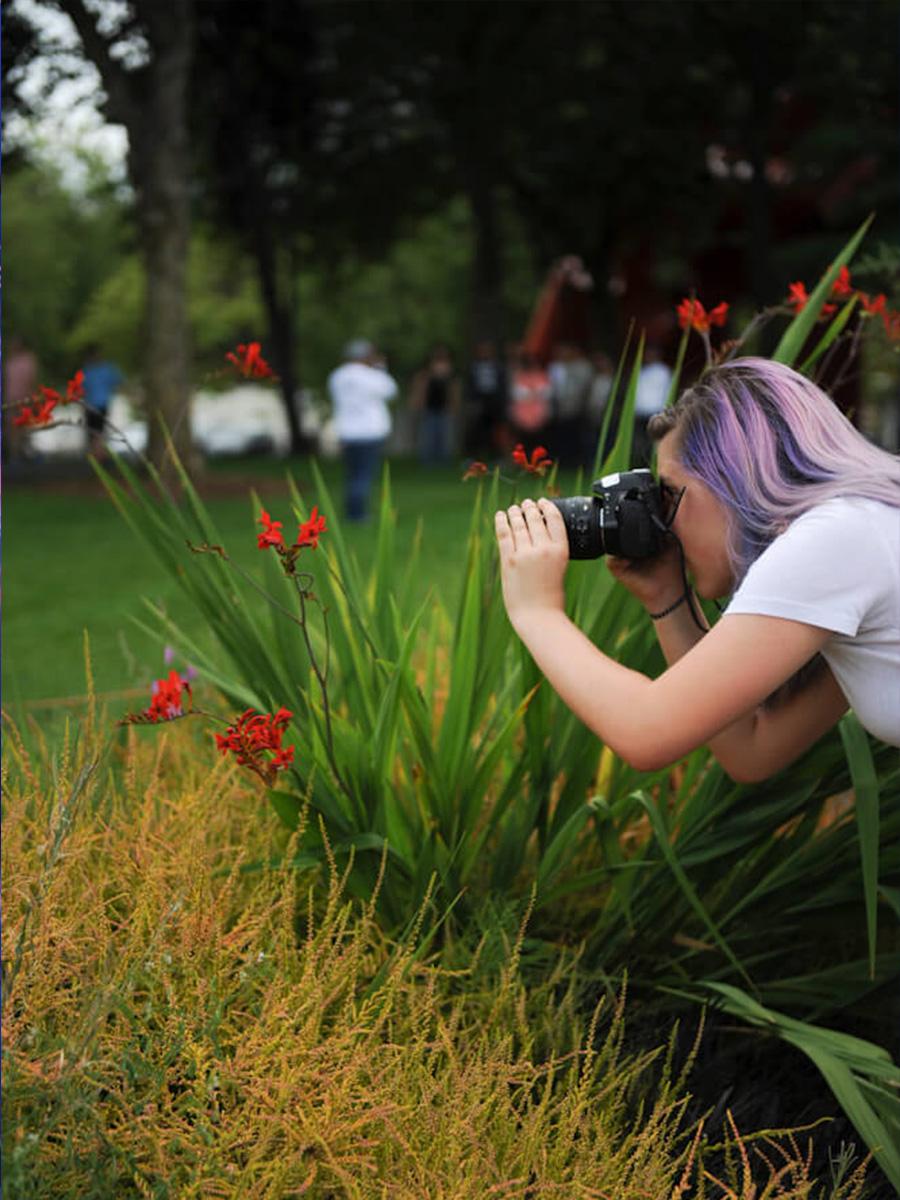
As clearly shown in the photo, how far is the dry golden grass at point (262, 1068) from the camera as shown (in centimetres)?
193

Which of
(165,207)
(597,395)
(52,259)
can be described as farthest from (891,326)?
(52,259)

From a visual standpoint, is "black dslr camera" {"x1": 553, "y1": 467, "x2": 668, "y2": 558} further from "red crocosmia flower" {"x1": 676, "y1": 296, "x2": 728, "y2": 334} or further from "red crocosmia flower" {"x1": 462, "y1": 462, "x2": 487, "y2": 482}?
"red crocosmia flower" {"x1": 676, "y1": 296, "x2": 728, "y2": 334}

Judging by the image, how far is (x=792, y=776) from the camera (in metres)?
2.74

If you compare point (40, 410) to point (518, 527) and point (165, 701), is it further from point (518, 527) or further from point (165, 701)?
point (518, 527)

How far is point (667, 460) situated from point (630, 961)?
1043 millimetres

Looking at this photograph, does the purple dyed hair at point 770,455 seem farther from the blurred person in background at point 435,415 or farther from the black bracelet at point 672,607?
the blurred person in background at point 435,415

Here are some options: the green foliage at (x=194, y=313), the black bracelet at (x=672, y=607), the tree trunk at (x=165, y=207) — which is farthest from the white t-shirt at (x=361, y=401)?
the green foliage at (x=194, y=313)

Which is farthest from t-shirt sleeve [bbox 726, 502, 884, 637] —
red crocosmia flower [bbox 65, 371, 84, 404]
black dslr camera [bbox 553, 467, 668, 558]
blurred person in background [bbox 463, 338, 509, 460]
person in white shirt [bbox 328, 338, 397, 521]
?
blurred person in background [bbox 463, 338, 509, 460]

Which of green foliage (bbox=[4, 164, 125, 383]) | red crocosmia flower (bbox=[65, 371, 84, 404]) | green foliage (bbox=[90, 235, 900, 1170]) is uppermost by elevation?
red crocosmia flower (bbox=[65, 371, 84, 404])

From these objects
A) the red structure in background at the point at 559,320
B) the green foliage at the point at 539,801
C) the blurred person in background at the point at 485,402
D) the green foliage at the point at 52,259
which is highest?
the green foliage at the point at 539,801

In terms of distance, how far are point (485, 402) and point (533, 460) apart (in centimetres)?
1968

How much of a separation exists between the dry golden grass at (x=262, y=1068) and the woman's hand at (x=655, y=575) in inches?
24.7

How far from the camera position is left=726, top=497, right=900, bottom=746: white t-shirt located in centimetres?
209

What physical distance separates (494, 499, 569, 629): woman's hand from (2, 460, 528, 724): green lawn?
111 cm
